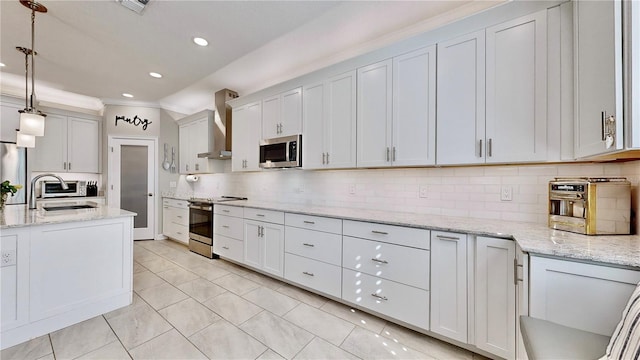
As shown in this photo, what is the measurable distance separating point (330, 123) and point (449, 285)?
1.88m

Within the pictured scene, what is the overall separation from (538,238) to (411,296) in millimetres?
916

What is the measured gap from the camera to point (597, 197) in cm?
140

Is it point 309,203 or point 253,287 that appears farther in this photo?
point 309,203

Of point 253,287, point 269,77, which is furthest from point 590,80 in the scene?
point 269,77

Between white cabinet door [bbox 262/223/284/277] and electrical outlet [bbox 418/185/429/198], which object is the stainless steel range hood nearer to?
white cabinet door [bbox 262/223/284/277]

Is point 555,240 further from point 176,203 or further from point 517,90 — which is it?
point 176,203

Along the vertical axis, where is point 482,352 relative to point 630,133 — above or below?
below

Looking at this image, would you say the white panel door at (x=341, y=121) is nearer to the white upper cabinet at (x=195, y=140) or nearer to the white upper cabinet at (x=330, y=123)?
the white upper cabinet at (x=330, y=123)

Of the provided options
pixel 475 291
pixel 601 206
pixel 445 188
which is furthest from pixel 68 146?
pixel 601 206

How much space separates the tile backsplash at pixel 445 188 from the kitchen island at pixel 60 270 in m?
1.94

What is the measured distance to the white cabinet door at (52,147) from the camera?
3979 millimetres

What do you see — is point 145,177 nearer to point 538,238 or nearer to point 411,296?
point 411,296

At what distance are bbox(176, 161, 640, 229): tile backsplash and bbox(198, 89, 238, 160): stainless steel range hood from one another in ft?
3.77

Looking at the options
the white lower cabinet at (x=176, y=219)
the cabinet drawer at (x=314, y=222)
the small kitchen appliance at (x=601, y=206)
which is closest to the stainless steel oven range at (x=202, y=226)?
the white lower cabinet at (x=176, y=219)
